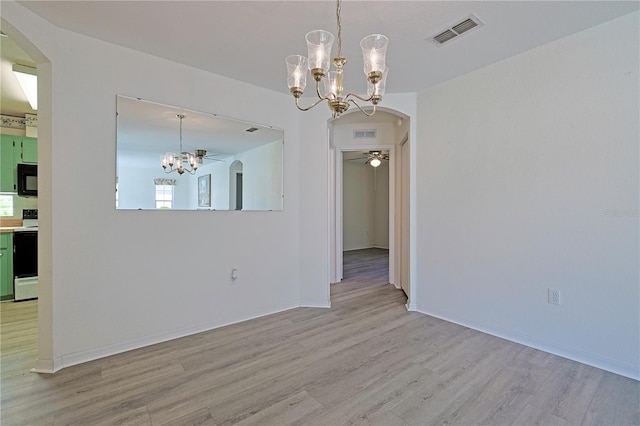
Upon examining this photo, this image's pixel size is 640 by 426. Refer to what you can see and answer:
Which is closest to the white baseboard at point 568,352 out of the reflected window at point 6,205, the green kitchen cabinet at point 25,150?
the green kitchen cabinet at point 25,150

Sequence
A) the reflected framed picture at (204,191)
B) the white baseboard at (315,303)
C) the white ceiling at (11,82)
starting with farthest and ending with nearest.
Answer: the white baseboard at (315,303) → the reflected framed picture at (204,191) → the white ceiling at (11,82)

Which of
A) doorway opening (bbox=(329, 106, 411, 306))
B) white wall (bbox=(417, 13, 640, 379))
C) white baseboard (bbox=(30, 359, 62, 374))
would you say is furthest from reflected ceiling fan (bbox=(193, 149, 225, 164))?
white wall (bbox=(417, 13, 640, 379))

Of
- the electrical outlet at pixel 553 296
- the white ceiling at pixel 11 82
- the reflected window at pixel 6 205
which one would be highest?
the white ceiling at pixel 11 82

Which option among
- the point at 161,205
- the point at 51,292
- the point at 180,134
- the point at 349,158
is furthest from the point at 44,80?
the point at 349,158

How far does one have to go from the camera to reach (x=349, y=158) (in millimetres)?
7949

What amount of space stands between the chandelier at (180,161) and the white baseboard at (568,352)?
124 inches

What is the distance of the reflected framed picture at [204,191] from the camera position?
293 centimetres

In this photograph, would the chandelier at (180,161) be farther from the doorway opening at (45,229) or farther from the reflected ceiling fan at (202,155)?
the doorway opening at (45,229)

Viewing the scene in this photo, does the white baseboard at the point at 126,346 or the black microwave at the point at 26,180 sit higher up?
the black microwave at the point at 26,180

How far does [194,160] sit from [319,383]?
7.40ft

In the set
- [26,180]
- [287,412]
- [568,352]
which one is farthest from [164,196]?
[568,352]

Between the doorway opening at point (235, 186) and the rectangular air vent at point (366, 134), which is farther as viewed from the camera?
the rectangular air vent at point (366, 134)

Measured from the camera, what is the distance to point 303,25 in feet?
7.16

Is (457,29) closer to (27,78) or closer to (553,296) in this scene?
(553,296)
